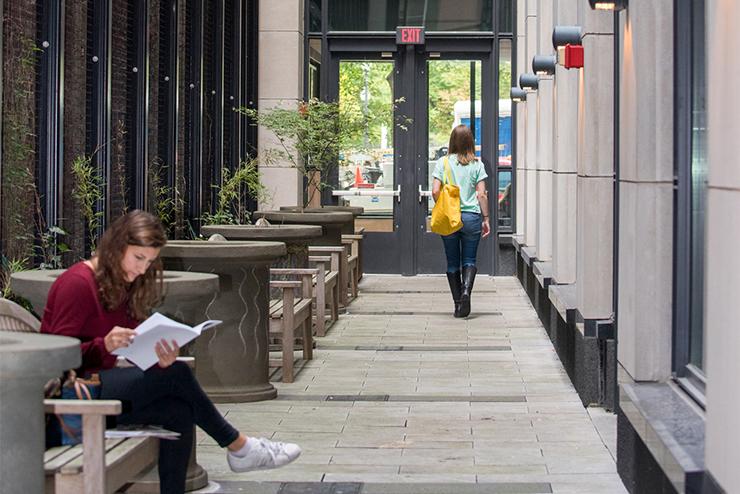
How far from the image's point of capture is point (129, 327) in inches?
251

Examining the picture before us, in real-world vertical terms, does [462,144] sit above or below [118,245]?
above

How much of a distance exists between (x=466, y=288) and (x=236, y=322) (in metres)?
6.03

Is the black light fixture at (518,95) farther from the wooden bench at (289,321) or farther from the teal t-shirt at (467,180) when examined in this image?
the wooden bench at (289,321)

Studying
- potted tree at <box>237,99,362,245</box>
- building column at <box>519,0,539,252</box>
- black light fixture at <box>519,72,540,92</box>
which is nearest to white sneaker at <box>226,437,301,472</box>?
black light fixture at <box>519,72,540,92</box>

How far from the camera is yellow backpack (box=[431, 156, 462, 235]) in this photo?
604 inches

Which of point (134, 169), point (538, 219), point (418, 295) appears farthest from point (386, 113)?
point (134, 169)

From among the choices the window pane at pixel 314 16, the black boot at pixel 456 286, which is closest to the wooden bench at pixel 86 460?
the black boot at pixel 456 286

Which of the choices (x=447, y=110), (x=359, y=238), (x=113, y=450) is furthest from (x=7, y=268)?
(x=447, y=110)

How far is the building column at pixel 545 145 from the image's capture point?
49.1 feet

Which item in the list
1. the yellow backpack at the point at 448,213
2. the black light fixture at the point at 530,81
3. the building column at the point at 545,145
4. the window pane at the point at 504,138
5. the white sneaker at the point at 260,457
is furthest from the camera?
the window pane at the point at 504,138

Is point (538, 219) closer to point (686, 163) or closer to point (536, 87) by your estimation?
point (536, 87)

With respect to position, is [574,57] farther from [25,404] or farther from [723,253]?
[25,404]

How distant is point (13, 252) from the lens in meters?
10.6

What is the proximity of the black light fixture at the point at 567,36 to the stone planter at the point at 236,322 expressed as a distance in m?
2.54
